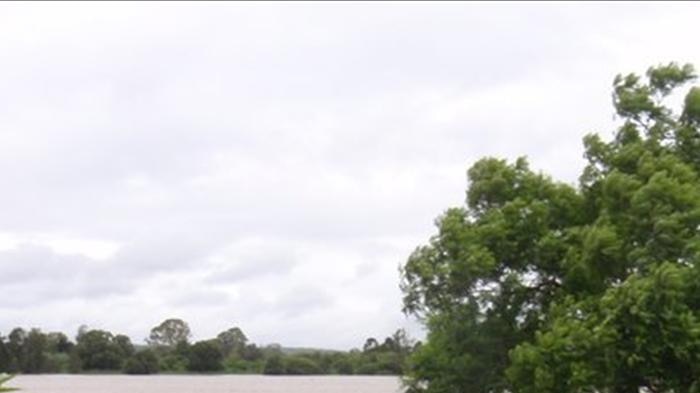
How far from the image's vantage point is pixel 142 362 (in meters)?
89.2

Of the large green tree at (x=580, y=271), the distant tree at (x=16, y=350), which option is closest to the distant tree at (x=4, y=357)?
the distant tree at (x=16, y=350)

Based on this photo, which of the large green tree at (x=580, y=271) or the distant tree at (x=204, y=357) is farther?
the distant tree at (x=204, y=357)

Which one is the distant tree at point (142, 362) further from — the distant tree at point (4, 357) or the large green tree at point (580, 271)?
the large green tree at point (580, 271)

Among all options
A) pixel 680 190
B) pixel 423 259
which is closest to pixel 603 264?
pixel 680 190

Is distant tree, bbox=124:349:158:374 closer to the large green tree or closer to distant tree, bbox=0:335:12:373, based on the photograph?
distant tree, bbox=0:335:12:373

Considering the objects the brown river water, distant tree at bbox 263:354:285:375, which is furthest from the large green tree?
distant tree at bbox 263:354:285:375

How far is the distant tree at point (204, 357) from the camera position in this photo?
90.7m

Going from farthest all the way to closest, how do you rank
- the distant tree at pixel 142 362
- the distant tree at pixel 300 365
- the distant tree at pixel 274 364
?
the distant tree at pixel 300 365 < the distant tree at pixel 274 364 < the distant tree at pixel 142 362

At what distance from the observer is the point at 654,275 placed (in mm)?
19812

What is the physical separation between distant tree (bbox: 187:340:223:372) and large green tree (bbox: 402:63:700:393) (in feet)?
220

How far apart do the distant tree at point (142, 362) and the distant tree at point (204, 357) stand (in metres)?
2.57

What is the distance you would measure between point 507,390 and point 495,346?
806 millimetres

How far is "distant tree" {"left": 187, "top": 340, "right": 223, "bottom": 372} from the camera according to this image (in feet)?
298

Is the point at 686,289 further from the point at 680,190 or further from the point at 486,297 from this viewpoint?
the point at 486,297
